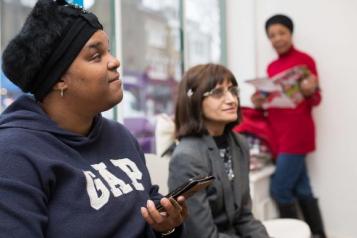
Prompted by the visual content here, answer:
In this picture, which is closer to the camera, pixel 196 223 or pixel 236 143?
pixel 196 223

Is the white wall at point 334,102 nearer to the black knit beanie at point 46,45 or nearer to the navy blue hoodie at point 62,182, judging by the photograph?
the navy blue hoodie at point 62,182

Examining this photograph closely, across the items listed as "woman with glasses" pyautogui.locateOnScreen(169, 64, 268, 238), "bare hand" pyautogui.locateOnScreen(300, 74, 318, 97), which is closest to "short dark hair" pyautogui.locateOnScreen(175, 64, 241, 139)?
"woman with glasses" pyautogui.locateOnScreen(169, 64, 268, 238)

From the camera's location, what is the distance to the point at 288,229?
5.31ft

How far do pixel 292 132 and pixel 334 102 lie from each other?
359 mm

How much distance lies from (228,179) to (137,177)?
0.47 meters

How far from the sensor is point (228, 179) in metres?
1.42

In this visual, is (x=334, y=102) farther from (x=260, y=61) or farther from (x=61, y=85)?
(x=61, y=85)

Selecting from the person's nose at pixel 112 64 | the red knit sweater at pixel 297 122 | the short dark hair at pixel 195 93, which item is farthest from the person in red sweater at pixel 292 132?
the person's nose at pixel 112 64

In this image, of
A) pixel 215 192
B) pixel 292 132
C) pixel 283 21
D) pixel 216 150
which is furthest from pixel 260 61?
pixel 215 192

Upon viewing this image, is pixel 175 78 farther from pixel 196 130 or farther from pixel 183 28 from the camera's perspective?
pixel 196 130

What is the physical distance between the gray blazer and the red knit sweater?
95 cm

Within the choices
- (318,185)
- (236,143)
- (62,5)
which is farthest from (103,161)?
(318,185)

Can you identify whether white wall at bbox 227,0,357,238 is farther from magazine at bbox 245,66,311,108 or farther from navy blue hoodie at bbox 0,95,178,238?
navy blue hoodie at bbox 0,95,178,238

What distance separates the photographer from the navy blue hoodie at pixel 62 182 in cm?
78
